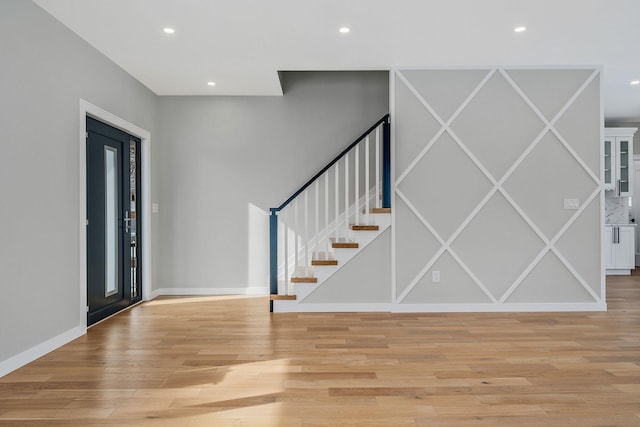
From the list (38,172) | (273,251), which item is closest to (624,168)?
(273,251)

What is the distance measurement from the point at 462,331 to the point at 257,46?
131 inches

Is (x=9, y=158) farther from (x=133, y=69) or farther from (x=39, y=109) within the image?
(x=133, y=69)

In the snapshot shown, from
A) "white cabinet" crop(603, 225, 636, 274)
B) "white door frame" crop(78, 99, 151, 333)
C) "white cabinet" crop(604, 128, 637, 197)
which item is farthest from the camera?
"white cabinet" crop(604, 128, 637, 197)

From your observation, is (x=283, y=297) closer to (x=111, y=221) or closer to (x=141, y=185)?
(x=111, y=221)

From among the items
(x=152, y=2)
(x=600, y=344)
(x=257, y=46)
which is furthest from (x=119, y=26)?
(x=600, y=344)

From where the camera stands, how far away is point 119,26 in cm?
332

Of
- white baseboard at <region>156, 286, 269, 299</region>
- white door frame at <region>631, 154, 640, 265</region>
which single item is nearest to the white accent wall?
white baseboard at <region>156, 286, 269, 299</region>

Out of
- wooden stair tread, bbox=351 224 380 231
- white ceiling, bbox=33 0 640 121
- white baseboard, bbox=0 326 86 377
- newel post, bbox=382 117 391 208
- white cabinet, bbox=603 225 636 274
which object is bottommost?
white baseboard, bbox=0 326 86 377

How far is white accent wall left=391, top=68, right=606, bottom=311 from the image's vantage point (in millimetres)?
4309

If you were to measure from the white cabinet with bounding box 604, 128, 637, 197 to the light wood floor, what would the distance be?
380 centimetres

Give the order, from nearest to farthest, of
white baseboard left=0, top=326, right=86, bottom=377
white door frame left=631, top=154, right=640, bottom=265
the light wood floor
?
the light wood floor
white baseboard left=0, top=326, right=86, bottom=377
white door frame left=631, top=154, right=640, bottom=265

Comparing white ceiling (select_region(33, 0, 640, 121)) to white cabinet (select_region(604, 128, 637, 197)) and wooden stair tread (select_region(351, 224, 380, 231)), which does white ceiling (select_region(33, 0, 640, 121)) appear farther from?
white cabinet (select_region(604, 128, 637, 197))

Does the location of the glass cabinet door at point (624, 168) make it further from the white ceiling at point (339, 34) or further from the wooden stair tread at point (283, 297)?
the wooden stair tread at point (283, 297)

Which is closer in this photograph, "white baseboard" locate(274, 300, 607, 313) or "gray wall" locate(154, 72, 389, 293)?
"white baseboard" locate(274, 300, 607, 313)
